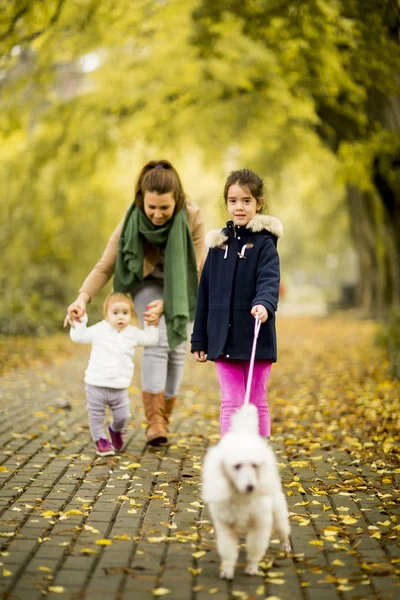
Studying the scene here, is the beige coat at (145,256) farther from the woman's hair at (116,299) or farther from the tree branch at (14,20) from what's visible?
the tree branch at (14,20)

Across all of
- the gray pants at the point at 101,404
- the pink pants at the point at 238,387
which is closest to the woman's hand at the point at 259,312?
the pink pants at the point at 238,387

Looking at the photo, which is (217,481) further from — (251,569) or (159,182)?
(159,182)

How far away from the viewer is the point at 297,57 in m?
12.0

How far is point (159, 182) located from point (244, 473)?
338 centimetres

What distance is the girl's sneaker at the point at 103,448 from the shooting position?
21.0 feet

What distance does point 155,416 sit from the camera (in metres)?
6.67

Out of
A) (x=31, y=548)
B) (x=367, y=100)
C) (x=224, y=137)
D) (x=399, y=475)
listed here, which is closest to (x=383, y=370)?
(x=367, y=100)

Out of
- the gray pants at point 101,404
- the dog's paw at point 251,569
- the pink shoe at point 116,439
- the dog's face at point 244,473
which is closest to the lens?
the dog's face at point 244,473

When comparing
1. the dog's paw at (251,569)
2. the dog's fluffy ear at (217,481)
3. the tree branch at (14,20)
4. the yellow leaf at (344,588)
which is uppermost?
the tree branch at (14,20)

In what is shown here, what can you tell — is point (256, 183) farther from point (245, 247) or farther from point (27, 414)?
point (27, 414)

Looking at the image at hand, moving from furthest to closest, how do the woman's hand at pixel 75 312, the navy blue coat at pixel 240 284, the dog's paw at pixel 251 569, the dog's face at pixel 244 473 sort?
1. the woman's hand at pixel 75 312
2. the navy blue coat at pixel 240 284
3. the dog's paw at pixel 251 569
4. the dog's face at pixel 244 473

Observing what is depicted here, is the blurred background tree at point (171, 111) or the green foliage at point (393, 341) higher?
the blurred background tree at point (171, 111)

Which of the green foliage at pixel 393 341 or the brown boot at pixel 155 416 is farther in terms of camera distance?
the green foliage at pixel 393 341

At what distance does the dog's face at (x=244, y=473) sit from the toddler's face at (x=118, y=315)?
2.83 m
